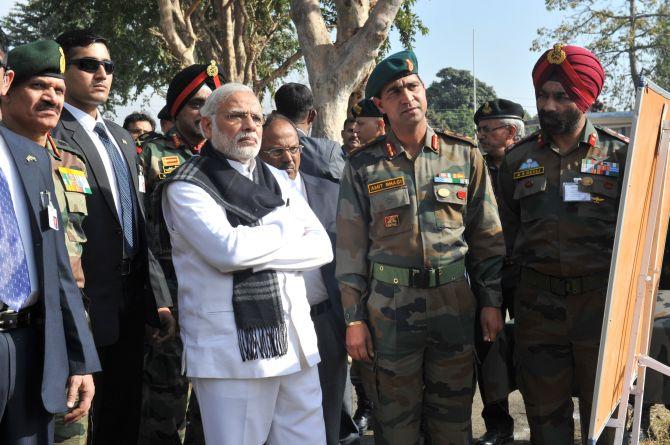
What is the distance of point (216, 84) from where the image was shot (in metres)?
3.94

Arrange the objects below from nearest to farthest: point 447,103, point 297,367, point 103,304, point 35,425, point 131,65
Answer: point 35,425 < point 297,367 < point 103,304 < point 131,65 < point 447,103

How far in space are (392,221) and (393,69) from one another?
69cm

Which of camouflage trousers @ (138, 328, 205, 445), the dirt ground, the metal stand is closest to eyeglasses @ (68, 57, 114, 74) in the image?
camouflage trousers @ (138, 328, 205, 445)

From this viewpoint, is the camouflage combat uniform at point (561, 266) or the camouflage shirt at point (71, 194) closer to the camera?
the camouflage shirt at point (71, 194)

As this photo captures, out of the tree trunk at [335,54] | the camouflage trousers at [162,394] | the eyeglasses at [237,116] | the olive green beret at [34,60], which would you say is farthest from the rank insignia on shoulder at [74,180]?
the tree trunk at [335,54]

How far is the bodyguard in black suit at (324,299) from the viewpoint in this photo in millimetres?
3455

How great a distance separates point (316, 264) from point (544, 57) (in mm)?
1528

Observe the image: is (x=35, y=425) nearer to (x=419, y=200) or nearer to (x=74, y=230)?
(x=74, y=230)

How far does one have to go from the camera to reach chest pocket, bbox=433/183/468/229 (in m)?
3.18

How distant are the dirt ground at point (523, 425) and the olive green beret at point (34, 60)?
9.32 feet

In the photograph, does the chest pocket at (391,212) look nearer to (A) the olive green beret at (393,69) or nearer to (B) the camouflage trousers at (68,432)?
(A) the olive green beret at (393,69)

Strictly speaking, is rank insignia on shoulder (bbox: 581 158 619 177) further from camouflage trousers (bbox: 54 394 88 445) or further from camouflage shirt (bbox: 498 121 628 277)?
camouflage trousers (bbox: 54 394 88 445)

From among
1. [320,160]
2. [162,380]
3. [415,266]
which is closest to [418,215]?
[415,266]

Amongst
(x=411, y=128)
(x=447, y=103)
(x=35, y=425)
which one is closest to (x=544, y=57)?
(x=411, y=128)
